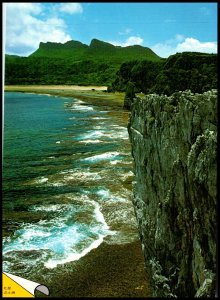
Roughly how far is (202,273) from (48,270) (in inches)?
368

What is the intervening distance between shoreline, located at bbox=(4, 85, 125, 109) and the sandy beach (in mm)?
53800

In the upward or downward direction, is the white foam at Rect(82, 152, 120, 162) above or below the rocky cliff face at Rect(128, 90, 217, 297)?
below

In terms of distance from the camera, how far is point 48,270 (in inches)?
738

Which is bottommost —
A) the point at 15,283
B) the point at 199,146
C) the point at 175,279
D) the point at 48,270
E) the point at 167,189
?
the point at 48,270

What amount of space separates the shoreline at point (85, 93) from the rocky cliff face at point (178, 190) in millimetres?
57480

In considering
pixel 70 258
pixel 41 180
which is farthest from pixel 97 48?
pixel 41 180

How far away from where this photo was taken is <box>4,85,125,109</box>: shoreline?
76438 mm

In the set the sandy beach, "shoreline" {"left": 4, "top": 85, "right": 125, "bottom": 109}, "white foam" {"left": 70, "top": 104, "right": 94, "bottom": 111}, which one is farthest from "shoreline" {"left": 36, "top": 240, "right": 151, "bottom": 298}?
"shoreline" {"left": 4, "top": 85, "right": 125, "bottom": 109}

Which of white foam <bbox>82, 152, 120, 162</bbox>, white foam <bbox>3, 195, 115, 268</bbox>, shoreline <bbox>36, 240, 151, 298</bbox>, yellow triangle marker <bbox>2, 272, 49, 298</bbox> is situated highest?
white foam <bbox>82, 152, 120, 162</bbox>

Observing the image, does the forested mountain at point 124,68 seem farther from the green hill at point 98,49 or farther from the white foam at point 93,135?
the white foam at point 93,135

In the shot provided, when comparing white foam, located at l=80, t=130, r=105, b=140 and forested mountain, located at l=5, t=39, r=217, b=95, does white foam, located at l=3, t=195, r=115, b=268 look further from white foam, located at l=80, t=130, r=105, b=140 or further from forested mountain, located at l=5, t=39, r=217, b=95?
white foam, located at l=80, t=130, r=105, b=140

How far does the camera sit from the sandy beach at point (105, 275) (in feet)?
55.9

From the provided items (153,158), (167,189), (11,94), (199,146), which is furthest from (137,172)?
(11,94)

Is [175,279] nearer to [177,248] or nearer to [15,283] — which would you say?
[177,248]
